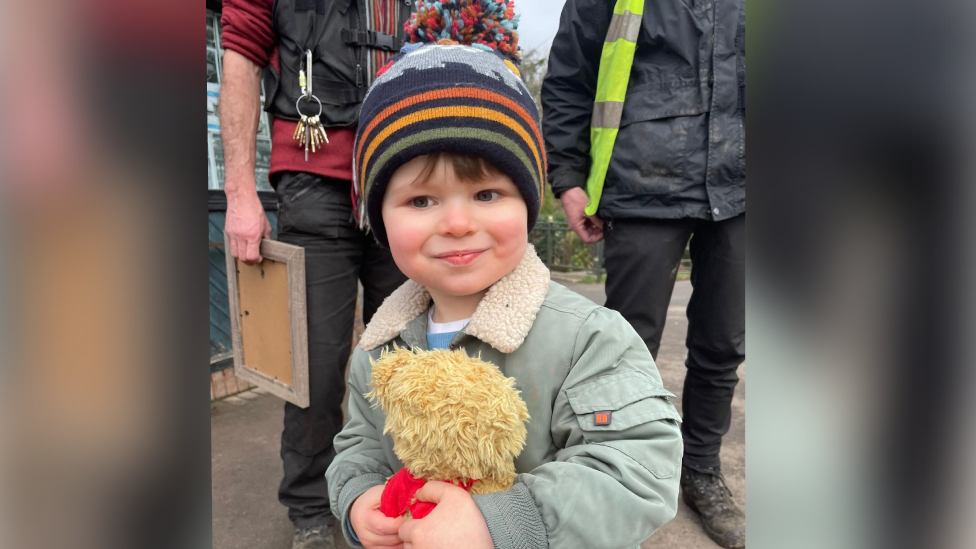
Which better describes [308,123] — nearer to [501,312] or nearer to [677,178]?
[501,312]

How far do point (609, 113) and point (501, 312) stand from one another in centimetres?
106

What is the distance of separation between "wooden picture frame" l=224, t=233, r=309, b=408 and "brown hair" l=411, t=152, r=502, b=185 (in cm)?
83

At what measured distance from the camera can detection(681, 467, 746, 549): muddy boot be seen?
6.53 feet

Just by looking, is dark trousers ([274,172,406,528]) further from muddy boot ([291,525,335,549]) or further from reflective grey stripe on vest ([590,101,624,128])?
reflective grey stripe on vest ([590,101,624,128])

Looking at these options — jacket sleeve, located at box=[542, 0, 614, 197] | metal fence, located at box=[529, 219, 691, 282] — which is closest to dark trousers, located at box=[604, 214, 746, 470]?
jacket sleeve, located at box=[542, 0, 614, 197]

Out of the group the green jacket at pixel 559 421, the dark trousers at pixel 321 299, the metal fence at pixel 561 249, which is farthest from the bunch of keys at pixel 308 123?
the metal fence at pixel 561 249

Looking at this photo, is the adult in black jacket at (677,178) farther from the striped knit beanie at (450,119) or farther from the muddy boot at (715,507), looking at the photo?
the striped knit beanie at (450,119)

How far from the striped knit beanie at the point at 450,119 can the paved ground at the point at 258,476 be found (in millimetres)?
941

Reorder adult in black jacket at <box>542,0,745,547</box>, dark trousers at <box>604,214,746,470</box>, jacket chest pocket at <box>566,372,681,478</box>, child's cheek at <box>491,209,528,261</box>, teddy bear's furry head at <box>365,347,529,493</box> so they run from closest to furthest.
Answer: teddy bear's furry head at <box>365,347,529,493</box> < jacket chest pocket at <box>566,372,681,478</box> < child's cheek at <box>491,209,528,261</box> < adult in black jacket at <box>542,0,745,547</box> < dark trousers at <box>604,214,746,470</box>

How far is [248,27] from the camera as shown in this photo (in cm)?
171
